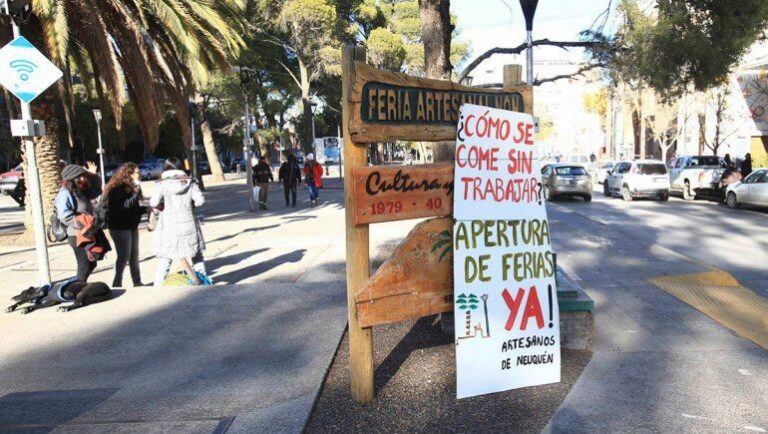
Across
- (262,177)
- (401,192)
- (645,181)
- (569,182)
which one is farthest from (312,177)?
(401,192)

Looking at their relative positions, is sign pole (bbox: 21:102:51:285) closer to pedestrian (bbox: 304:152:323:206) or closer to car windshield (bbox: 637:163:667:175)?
pedestrian (bbox: 304:152:323:206)

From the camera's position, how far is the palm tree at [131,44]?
33.4 ft

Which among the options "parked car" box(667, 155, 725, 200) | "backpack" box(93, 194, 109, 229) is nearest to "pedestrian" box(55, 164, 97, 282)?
"backpack" box(93, 194, 109, 229)

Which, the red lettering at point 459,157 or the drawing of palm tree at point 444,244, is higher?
the red lettering at point 459,157

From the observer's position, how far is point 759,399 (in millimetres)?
3785

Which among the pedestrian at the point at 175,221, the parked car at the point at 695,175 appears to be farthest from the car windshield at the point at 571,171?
the pedestrian at the point at 175,221

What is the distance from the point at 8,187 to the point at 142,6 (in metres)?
20.0

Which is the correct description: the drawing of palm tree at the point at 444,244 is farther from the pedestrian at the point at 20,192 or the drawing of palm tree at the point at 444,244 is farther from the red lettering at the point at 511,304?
the pedestrian at the point at 20,192

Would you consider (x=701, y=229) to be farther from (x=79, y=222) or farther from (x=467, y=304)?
(x=79, y=222)

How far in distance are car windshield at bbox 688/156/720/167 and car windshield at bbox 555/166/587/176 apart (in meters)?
5.49

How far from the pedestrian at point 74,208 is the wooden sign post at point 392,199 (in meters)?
4.20

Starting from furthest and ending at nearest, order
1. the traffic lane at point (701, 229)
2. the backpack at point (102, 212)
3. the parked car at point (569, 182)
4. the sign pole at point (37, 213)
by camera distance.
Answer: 1. the parked car at point (569, 182)
2. the traffic lane at point (701, 229)
3. the backpack at point (102, 212)
4. the sign pole at point (37, 213)

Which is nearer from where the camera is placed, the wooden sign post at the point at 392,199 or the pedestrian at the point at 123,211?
the wooden sign post at the point at 392,199

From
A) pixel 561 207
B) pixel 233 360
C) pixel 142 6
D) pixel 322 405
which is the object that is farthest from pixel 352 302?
pixel 561 207
